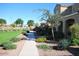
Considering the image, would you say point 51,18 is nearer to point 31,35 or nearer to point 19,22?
point 31,35

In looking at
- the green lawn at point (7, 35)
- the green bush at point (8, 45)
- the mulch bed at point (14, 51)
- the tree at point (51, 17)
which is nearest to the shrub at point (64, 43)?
the tree at point (51, 17)

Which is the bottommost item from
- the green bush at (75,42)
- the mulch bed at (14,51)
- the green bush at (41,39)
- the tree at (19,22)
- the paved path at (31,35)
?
the mulch bed at (14,51)

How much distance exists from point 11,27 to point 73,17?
3.26 metres

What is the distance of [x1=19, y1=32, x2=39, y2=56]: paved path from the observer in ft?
35.2

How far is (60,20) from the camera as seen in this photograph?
40.8 ft

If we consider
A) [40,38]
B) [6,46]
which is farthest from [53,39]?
[6,46]

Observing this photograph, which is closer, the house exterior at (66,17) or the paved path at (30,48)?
the paved path at (30,48)

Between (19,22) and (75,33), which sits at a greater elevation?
(19,22)

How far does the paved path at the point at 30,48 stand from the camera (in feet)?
35.2

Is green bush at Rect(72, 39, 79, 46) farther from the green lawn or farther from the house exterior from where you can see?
the green lawn

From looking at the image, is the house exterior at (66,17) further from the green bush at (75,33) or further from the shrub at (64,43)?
the shrub at (64,43)

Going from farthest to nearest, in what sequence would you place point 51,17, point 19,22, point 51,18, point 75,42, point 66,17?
1. point 66,17
2. point 51,18
3. point 51,17
4. point 75,42
5. point 19,22

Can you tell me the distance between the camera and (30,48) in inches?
443

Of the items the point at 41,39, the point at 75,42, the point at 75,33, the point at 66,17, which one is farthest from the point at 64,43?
the point at 66,17
